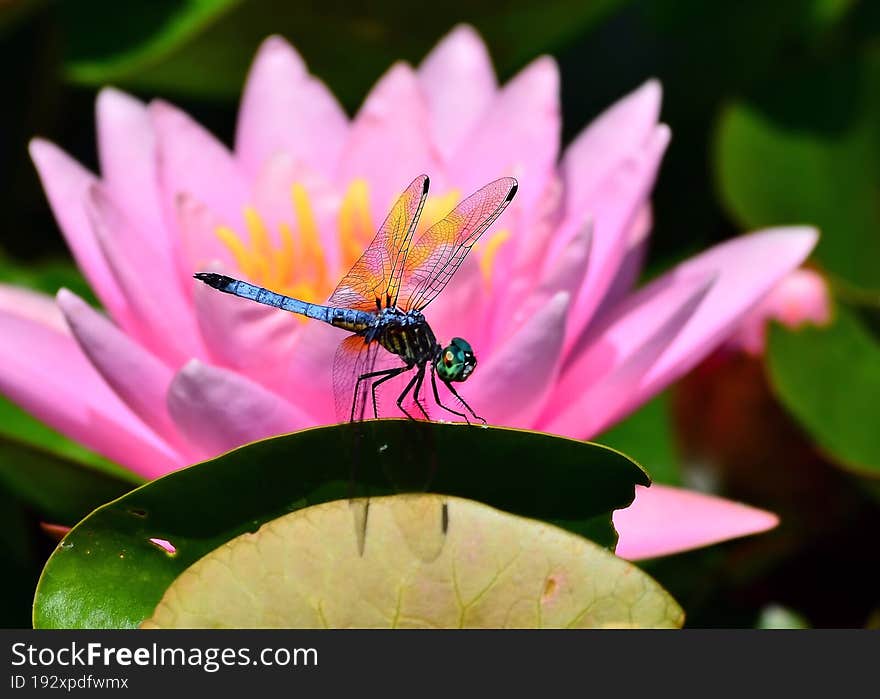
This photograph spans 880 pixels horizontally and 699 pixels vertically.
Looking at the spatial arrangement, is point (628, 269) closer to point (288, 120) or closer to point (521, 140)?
point (521, 140)

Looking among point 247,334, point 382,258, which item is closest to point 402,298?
point 382,258

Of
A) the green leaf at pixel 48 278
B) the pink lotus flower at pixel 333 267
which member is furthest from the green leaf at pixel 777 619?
the green leaf at pixel 48 278

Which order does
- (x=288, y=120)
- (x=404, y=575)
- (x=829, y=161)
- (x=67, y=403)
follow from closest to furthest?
(x=404, y=575)
(x=67, y=403)
(x=288, y=120)
(x=829, y=161)

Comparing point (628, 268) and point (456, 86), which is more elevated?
point (456, 86)

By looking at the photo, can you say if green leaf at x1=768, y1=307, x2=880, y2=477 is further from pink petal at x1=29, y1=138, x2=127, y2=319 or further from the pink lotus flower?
pink petal at x1=29, y1=138, x2=127, y2=319

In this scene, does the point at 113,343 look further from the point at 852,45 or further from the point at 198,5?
the point at 852,45

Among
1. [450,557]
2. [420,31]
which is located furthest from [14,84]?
[450,557]

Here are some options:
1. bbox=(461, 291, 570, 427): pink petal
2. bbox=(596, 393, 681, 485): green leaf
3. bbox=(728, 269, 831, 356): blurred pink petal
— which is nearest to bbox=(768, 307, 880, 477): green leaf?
bbox=(728, 269, 831, 356): blurred pink petal

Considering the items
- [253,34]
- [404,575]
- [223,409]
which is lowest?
[404,575]
